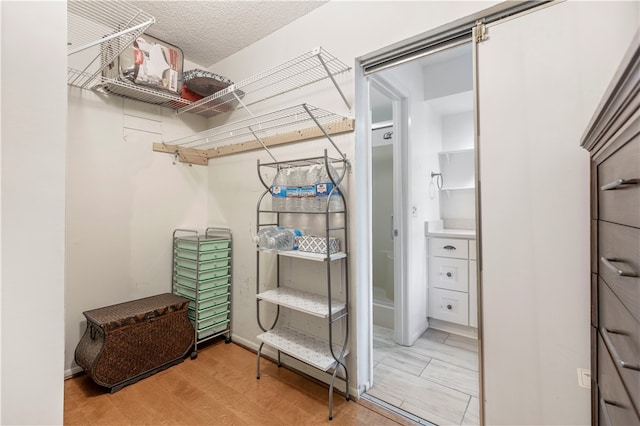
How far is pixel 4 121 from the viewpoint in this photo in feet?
2.55

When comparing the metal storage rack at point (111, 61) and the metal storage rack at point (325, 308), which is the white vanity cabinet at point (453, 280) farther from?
the metal storage rack at point (111, 61)

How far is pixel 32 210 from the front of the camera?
2.70ft

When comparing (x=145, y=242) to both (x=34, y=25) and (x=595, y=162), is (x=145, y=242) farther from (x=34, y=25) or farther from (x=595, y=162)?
(x=595, y=162)

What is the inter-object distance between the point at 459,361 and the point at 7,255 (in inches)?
108

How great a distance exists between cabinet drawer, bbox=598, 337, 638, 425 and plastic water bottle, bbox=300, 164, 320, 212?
1.47 meters

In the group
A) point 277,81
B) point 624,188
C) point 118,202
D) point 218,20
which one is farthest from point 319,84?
point 118,202

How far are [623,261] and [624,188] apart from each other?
189mm

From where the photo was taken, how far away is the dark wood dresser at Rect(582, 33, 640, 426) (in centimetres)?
63

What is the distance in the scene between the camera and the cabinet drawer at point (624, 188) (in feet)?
2.06

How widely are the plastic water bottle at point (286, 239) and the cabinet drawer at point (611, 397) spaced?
1.57 meters

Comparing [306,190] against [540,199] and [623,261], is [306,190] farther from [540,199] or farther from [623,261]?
[623,261]

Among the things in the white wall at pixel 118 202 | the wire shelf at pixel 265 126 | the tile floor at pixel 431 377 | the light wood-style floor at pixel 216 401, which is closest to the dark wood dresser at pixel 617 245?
the tile floor at pixel 431 377

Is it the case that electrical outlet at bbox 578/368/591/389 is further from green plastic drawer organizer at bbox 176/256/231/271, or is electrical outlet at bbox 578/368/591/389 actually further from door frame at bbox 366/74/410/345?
green plastic drawer organizer at bbox 176/256/231/271

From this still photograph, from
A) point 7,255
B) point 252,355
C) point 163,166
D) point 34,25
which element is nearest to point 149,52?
point 163,166
